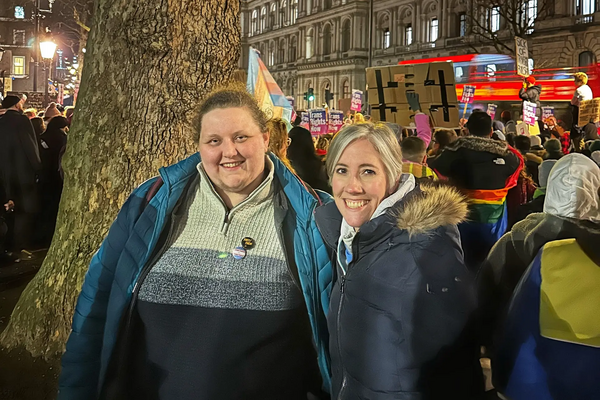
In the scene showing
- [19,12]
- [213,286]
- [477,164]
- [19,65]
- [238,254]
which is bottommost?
[213,286]

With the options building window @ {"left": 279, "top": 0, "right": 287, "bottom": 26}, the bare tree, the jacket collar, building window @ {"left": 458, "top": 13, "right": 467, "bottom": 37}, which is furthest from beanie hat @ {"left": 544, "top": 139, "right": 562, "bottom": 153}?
building window @ {"left": 279, "top": 0, "right": 287, "bottom": 26}

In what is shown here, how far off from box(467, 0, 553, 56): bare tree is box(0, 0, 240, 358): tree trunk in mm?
29693

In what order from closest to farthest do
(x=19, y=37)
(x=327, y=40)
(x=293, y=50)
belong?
(x=19, y=37), (x=327, y=40), (x=293, y=50)

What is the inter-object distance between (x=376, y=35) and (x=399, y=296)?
54994 mm

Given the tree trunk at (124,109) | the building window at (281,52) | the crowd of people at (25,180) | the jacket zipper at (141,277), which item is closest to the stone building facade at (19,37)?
the building window at (281,52)

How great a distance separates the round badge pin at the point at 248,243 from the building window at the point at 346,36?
58.6m

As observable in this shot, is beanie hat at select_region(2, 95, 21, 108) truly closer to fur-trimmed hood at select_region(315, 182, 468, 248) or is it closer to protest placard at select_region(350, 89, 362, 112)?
fur-trimmed hood at select_region(315, 182, 468, 248)

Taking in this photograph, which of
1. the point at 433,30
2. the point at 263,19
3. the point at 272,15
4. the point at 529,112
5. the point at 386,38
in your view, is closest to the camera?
the point at 529,112

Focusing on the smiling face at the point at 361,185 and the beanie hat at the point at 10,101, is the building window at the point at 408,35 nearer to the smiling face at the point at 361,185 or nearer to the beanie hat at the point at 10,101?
the beanie hat at the point at 10,101

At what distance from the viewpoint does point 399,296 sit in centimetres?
168

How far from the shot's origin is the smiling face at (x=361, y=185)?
194 centimetres

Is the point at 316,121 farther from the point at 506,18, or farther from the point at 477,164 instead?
the point at 506,18

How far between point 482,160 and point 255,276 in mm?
3014

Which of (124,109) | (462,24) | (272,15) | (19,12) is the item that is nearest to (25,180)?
(124,109)
